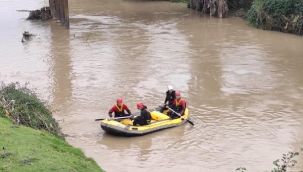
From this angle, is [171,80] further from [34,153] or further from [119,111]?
[34,153]

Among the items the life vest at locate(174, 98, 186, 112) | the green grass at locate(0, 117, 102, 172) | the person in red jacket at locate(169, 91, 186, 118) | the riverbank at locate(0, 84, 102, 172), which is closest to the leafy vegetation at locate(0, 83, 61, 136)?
the riverbank at locate(0, 84, 102, 172)

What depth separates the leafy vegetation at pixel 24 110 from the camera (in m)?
11.9

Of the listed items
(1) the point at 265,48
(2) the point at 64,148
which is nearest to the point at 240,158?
(2) the point at 64,148

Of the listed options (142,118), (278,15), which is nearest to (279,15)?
(278,15)

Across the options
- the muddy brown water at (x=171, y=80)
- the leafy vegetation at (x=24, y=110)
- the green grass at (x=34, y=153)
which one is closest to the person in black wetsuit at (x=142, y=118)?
the muddy brown water at (x=171, y=80)

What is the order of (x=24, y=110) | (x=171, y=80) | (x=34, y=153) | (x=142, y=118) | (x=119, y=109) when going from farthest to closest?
(x=171, y=80)
(x=119, y=109)
(x=142, y=118)
(x=24, y=110)
(x=34, y=153)

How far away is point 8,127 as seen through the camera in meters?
10.8

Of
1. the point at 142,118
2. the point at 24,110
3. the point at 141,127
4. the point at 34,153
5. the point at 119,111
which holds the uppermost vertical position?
the point at 24,110

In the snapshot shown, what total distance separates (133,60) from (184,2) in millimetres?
21144

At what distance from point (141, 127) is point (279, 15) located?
1859 centimetres

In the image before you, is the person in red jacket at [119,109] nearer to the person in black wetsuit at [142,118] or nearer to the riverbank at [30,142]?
the person in black wetsuit at [142,118]

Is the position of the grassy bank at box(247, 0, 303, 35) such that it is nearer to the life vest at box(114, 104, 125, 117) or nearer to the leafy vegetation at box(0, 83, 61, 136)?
the life vest at box(114, 104, 125, 117)

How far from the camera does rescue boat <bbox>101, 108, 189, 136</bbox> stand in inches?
604

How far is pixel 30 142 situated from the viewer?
10.2 m
